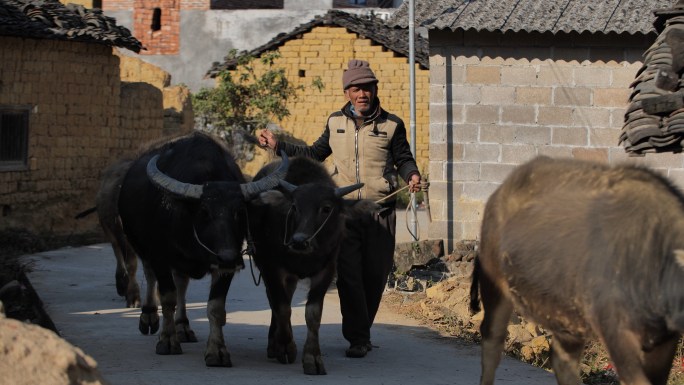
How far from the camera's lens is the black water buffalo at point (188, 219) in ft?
26.9

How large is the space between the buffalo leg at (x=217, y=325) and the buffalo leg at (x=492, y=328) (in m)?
1.90

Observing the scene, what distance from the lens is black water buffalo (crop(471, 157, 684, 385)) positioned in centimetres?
590

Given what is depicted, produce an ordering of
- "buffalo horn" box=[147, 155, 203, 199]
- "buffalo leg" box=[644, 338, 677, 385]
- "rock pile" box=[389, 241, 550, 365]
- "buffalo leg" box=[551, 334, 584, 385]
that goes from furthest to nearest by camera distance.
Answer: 1. "rock pile" box=[389, 241, 550, 365]
2. "buffalo horn" box=[147, 155, 203, 199]
3. "buffalo leg" box=[551, 334, 584, 385]
4. "buffalo leg" box=[644, 338, 677, 385]

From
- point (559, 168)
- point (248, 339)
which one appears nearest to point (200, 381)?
point (248, 339)

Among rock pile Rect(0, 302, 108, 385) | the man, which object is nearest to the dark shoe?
the man

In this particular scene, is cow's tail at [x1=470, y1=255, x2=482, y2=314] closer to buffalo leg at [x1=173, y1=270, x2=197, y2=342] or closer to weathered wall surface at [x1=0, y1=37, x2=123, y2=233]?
buffalo leg at [x1=173, y1=270, x2=197, y2=342]

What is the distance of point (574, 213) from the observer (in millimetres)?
6598

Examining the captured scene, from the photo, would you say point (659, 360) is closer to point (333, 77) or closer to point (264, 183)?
point (264, 183)

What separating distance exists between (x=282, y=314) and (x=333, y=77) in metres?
19.8

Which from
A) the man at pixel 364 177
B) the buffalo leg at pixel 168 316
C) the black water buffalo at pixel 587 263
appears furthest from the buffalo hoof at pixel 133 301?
the black water buffalo at pixel 587 263

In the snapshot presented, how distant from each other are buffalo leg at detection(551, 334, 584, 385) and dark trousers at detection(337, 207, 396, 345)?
2116mm

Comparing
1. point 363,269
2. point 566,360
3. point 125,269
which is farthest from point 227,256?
point 125,269

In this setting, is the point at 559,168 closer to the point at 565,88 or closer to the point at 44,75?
the point at 565,88

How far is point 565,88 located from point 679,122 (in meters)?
6.67
